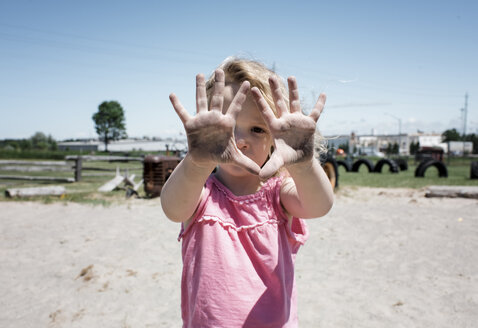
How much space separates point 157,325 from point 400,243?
3.80 m

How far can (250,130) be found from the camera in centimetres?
138

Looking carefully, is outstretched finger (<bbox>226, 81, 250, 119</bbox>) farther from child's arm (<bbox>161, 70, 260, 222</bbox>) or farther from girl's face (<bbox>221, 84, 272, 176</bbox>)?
girl's face (<bbox>221, 84, 272, 176</bbox>)

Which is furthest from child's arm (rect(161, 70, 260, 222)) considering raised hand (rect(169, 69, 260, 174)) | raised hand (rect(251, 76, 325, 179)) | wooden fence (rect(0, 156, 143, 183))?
wooden fence (rect(0, 156, 143, 183))

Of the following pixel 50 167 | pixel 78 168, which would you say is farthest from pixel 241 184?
pixel 50 167

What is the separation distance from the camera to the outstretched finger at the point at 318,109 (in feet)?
3.88

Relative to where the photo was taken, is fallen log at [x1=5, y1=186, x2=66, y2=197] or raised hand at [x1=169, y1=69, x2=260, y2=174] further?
Result: fallen log at [x1=5, y1=186, x2=66, y2=197]

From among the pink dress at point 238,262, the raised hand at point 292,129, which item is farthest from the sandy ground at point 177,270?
the raised hand at point 292,129

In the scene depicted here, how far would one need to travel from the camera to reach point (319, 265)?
14.3 ft

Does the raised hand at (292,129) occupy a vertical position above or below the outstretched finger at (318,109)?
below

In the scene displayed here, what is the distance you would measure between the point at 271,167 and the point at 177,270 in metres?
3.47

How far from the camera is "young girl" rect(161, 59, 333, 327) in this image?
117 cm

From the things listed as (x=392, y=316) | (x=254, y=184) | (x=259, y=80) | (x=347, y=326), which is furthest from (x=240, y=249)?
(x=392, y=316)

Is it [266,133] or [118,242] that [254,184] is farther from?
[118,242]

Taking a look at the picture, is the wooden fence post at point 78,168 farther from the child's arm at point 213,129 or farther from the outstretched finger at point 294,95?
the outstretched finger at point 294,95
